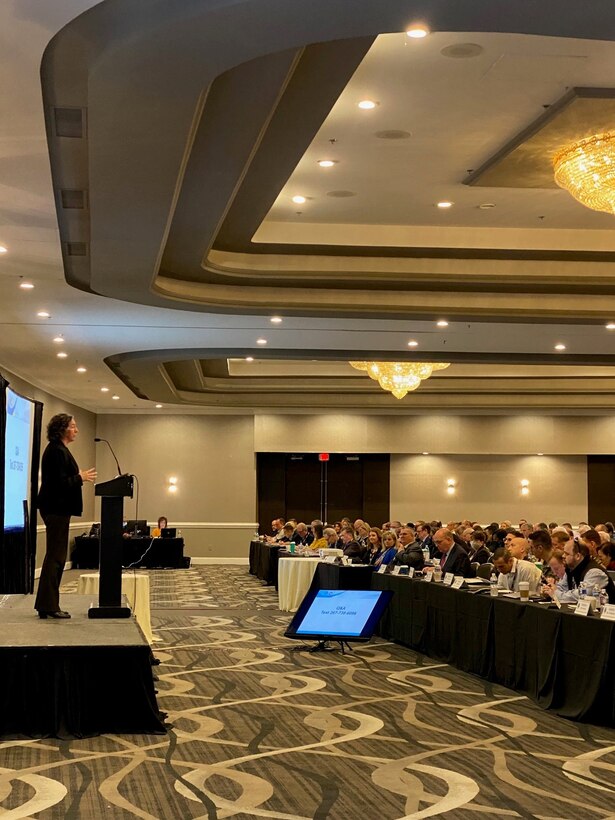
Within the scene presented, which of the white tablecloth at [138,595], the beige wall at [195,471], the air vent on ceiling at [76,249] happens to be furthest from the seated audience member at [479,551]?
the beige wall at [195,471]

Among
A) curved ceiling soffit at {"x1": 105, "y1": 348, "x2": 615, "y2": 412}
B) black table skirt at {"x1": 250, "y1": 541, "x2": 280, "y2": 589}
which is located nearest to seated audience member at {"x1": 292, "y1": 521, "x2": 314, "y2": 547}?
black table skirt at {"x1": 250, "y1": 541, "x2": 280, "y2": 589}

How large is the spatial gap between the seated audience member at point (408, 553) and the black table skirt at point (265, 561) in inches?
205

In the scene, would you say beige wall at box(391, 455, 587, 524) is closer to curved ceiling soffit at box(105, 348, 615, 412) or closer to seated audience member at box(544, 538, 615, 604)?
curved ceiling soffit at box(105, 348, 615, 412)

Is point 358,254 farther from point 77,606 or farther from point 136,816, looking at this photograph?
point 136,816

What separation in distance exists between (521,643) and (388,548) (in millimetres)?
5280

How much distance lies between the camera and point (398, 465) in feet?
77.8

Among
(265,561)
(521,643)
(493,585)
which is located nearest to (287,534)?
(265,561)

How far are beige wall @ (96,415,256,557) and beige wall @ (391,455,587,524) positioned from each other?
3.50m

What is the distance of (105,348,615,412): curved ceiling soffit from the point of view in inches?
750

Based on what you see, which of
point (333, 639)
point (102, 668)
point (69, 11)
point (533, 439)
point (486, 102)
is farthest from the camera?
point (533, 439)

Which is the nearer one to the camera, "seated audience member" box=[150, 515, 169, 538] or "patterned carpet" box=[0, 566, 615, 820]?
"patterned carpet" box=[0, 566, 615, 820]

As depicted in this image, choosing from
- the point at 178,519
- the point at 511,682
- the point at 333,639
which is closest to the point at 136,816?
the point at 511,682

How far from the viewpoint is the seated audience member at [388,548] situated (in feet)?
40.8

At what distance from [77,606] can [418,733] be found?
9.84ft
